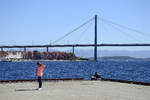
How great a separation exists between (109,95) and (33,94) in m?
2.71

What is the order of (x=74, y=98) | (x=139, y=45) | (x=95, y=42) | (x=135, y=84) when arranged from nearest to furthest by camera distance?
(x=74, y=98)
(x=135, y=84)
(x=139, y=45)
(x=95, y=42)

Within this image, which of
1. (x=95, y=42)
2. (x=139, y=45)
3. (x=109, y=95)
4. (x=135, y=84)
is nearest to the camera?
(x=109, y=95)

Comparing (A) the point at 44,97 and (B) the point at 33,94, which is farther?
(B) the point at 33,94

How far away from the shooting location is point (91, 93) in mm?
11734

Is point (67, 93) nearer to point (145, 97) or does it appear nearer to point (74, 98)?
A: point (74, 98)

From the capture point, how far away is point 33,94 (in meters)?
11.4

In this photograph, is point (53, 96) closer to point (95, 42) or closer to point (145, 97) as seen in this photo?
point (145, 97)

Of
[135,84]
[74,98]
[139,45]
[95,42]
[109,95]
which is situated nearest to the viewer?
[74,98]

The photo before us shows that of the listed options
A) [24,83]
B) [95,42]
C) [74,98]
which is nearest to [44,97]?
[74,98]

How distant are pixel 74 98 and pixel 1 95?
2.62 m

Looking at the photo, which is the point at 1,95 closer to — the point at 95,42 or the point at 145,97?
the point at 145,97

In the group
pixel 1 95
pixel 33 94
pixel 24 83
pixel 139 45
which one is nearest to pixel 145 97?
pixel 33 94

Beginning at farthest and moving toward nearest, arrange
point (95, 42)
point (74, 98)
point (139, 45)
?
point (95, 42), point (139, 45), point (74, 98)

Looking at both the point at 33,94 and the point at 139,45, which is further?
the point at 139,45
